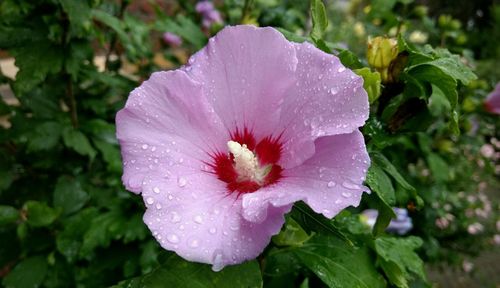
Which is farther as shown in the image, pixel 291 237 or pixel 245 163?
pixel 291 237

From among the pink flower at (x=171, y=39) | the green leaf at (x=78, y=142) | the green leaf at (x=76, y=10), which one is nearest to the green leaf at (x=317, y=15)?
the green leaf at (x=76, y=10)

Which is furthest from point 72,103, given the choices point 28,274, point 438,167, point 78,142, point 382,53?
point 438,167

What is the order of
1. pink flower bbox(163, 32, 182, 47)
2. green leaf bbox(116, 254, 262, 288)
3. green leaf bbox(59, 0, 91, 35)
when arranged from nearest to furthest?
green leaf bbox(116, 254, 262, 288) → green leaf bbox(59, 0, 91, 35) → pink flower bbox(163, 32, 182, 47)

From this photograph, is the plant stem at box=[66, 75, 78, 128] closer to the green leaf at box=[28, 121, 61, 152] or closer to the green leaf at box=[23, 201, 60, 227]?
the green leaf at box=[28, 121, 61, 152]

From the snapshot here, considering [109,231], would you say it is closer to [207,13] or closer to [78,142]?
[78,142]

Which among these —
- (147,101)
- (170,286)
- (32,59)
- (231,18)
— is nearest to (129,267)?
(32,59)

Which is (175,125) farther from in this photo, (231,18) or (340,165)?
(231,18)

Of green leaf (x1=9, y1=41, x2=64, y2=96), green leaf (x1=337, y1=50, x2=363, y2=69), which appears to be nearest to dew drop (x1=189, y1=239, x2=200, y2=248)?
green leaf (x1=337, y1=50, x2=363, y2=69)
